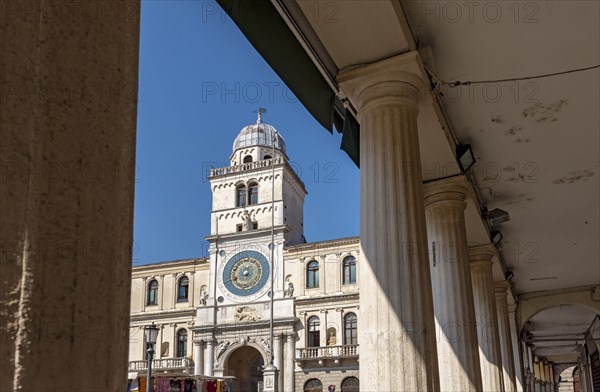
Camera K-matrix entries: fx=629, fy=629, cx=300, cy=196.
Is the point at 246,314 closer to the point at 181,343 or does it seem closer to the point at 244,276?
the point at 244,276

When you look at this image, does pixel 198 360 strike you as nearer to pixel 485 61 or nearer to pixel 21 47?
pixel 485 61

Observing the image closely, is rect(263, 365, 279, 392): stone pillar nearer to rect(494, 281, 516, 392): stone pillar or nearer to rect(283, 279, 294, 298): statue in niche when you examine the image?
rect(283, 279, 294, 298): statue in niche

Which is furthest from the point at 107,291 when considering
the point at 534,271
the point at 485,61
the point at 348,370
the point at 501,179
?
the point at 348,370

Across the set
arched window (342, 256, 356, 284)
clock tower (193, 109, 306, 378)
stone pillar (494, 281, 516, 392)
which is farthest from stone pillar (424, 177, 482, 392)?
arched window (342, 256, 356, 284)

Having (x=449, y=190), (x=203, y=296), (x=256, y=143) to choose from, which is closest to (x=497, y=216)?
(x=449, y=190)

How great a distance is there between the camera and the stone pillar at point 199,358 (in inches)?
1321

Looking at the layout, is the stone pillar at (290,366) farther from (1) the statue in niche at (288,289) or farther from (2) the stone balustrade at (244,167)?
(2) the stone balustrade at (244,167)

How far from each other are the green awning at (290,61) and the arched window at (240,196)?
99.9 feet

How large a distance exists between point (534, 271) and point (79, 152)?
1351 centimetres

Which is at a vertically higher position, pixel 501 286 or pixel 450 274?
pixel 501 286

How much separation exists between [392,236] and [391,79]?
1206 mm

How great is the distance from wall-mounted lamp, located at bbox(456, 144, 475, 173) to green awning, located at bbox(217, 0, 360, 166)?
1.59m

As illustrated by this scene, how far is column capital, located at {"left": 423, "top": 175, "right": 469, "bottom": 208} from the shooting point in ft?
22.7

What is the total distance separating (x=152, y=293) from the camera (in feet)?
118
